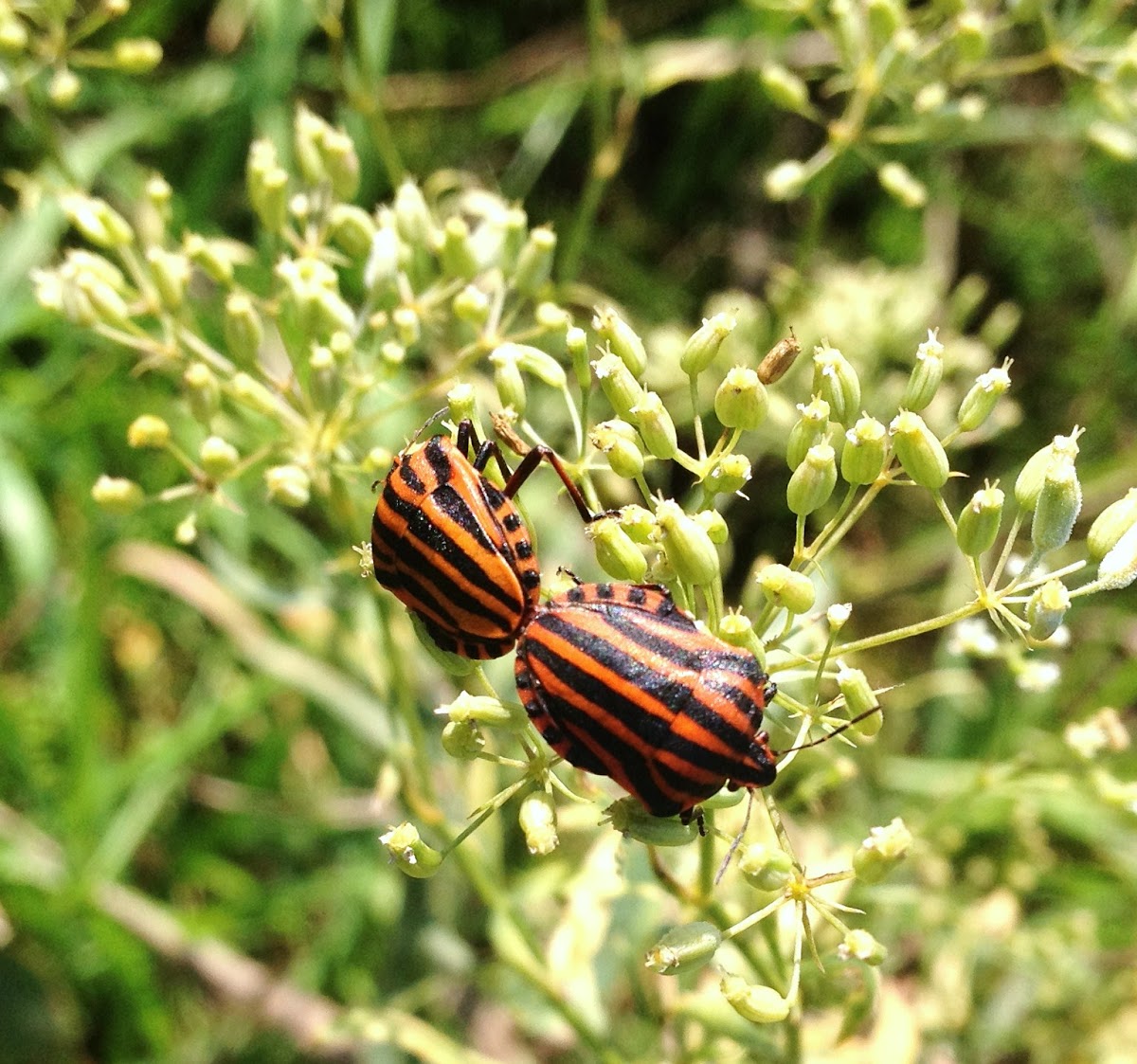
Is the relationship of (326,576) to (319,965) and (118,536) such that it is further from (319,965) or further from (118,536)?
(319,965)

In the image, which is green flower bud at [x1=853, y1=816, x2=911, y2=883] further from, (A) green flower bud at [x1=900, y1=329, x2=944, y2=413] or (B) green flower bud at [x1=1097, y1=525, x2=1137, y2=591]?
(A) green flower bud at [x1=900, y1=329, x2=944, y2=413]

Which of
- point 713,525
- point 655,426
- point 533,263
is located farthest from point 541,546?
point 713,525

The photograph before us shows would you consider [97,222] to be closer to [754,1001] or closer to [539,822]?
[539,822]

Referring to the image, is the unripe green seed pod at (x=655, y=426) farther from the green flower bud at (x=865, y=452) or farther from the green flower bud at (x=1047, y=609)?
the green flower bud at (x=1047, y=609)

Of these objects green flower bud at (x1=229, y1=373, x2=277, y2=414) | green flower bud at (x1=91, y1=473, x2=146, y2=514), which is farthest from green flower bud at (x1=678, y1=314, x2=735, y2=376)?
green flower bud at (x1=91, y1=473, x2=146, y2=514)

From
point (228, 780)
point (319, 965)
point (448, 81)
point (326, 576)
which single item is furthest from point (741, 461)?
point (448, 81)

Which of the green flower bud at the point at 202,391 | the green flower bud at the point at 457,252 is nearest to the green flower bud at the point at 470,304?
the green flower bud at the point at 457,252
